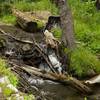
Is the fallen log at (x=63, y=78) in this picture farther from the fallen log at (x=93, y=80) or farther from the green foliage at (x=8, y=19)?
the green foliage at (x=8, y=19)

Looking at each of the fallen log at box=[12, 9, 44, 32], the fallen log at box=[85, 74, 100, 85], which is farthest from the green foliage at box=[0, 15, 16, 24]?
the fallen log at box=[85, 74, 100, 85]

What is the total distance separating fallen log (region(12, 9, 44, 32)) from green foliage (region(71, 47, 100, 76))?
4883 mm

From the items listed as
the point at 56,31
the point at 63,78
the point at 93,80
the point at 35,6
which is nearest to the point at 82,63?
the point at 93,80

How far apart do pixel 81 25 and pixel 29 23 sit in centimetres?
231

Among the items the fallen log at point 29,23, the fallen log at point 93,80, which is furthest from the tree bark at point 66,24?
the fallen log at point 29,23

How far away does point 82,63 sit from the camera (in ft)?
38.6

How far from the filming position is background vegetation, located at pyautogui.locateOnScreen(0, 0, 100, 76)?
11.8m

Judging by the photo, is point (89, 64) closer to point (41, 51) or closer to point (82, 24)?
point (41, 51)

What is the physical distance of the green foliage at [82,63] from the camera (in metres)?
11.6

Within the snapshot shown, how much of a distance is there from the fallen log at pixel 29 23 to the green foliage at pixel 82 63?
488 centimetres

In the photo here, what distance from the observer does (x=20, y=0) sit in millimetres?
20797

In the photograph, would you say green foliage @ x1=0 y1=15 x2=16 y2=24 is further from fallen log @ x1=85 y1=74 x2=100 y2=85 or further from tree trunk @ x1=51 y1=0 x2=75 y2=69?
fallen log @ x1=85 y1=74 x2=100 y2=85

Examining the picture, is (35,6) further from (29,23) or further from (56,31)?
(56,31)

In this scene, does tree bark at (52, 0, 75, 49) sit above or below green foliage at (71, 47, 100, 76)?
above
